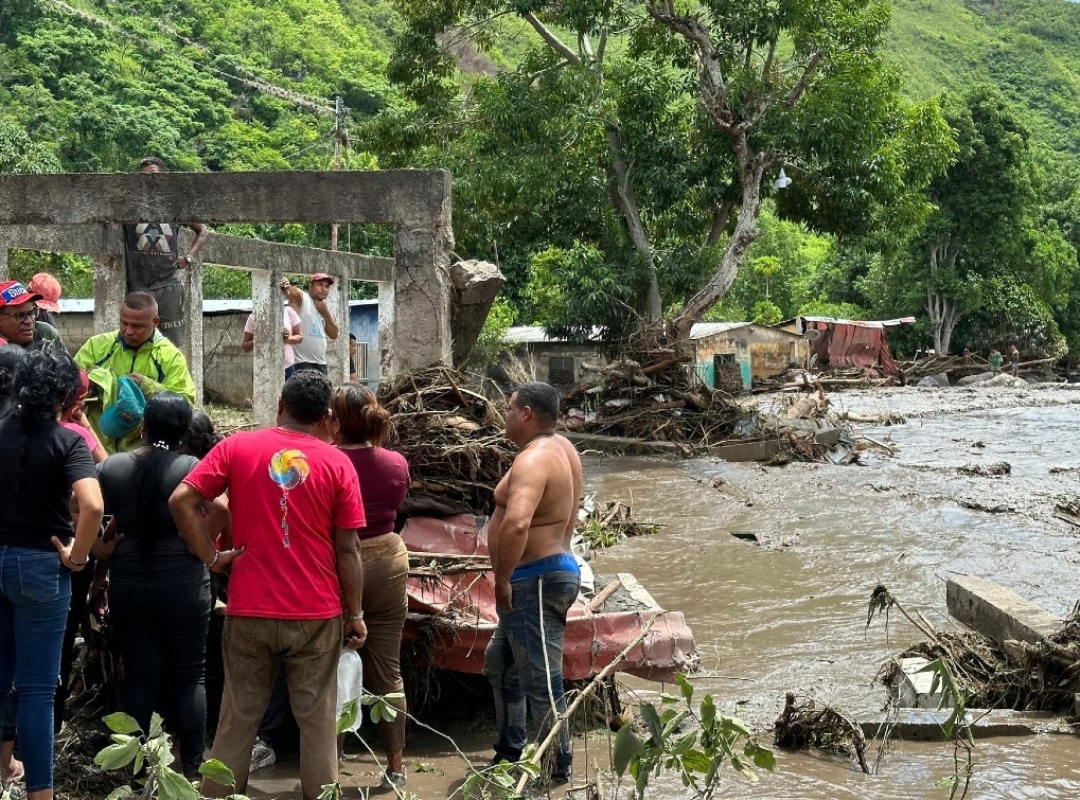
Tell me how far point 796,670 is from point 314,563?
3973 millimetres

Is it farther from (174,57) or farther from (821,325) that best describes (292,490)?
(174,57)

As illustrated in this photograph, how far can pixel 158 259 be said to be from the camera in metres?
9.34

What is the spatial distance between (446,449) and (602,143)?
→ 54.8ft

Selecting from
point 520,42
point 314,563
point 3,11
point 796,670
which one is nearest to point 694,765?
point 314,563

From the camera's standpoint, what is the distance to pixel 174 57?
5319 centimetres

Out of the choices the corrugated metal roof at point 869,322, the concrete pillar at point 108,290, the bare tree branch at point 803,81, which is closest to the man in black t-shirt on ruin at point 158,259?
the concrete pillar at point 108,290

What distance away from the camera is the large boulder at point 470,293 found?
10.4m

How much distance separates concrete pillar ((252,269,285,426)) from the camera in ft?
34.8

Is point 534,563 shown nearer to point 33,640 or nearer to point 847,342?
point 33,640

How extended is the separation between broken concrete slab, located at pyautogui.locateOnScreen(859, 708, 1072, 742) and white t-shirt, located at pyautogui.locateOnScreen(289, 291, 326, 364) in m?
5.44

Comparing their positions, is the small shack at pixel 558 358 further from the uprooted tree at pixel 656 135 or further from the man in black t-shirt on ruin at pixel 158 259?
the man in black t-shirt on ruin at pixel 158 259

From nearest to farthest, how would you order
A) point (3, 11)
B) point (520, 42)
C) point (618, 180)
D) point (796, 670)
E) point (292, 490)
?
point (292, 490)
point (796, 670)
point (618, 180)
point (3, 11)
point (520, 42)

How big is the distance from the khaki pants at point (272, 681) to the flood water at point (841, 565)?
1.66 m

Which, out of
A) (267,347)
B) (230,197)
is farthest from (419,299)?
(267,347)
